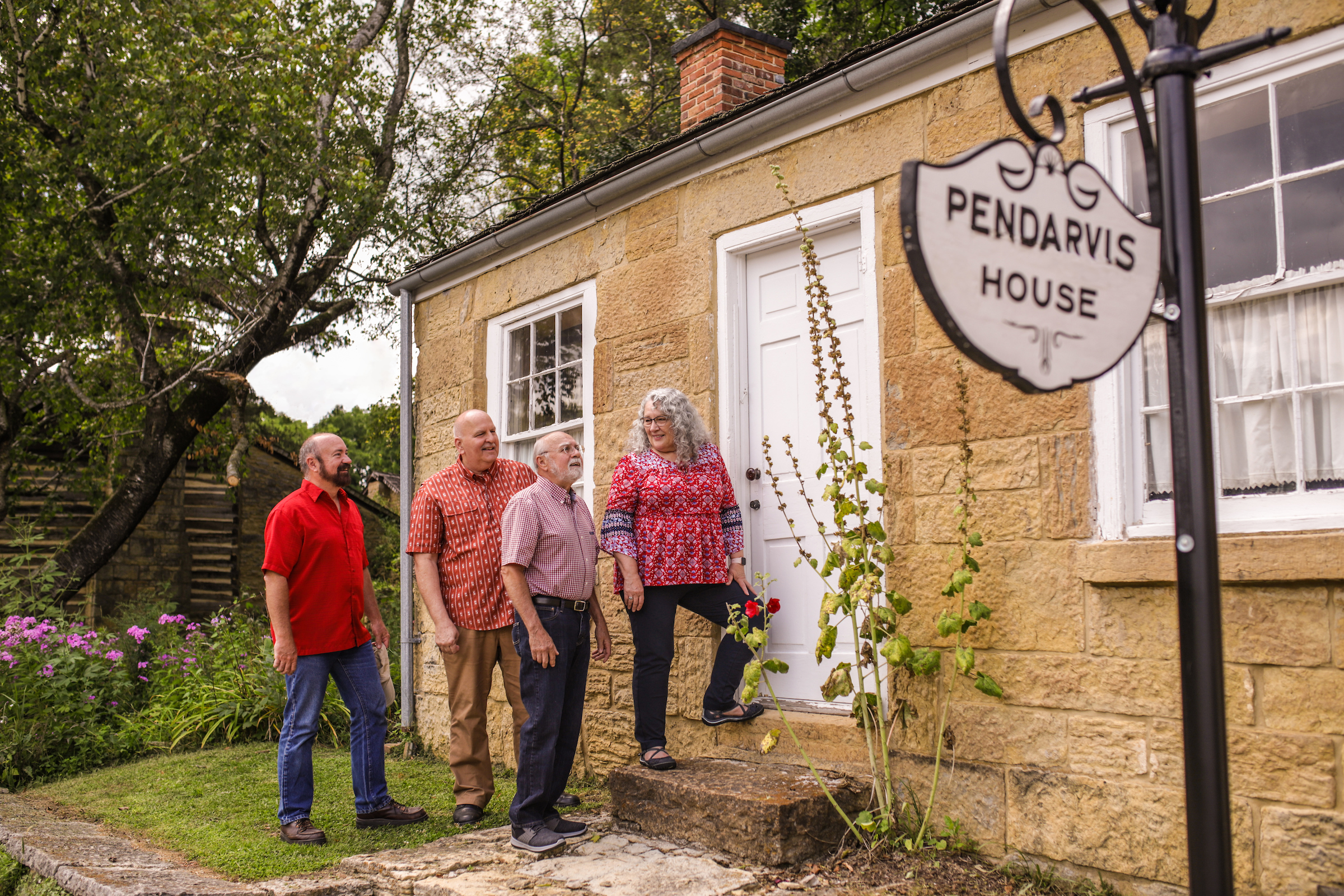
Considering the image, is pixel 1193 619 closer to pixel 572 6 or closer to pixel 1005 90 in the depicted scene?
pixel 1005 90

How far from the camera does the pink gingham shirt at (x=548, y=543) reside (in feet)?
13.7

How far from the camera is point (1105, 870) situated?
3.59 meters

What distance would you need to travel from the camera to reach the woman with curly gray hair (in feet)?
15.6

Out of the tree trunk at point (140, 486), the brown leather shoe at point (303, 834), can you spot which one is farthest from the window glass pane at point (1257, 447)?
the tree trunk at point (140, 486)

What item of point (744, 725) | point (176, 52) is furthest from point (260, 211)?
point (744, 725)

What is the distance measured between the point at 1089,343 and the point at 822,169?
308 centimetres

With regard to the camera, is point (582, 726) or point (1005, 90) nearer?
point (1005, 90)

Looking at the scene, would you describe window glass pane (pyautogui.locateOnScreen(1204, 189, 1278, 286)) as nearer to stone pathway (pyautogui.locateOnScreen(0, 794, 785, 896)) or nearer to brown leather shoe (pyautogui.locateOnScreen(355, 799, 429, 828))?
stone pathway (pyautogui.locateOnScreen(0, 794, 785, 896))

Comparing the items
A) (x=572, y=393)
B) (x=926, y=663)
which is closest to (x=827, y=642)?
(x=926, y=663)

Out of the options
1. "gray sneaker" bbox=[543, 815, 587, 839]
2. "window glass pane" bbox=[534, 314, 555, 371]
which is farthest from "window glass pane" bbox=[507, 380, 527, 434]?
"gray sneaker" bbox=[543, 815, 587, 839]

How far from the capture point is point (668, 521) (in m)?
4.78

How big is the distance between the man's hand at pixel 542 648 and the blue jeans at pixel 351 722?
1.24 m

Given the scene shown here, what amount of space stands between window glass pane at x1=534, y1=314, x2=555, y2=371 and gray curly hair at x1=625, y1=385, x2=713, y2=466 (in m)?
2.03

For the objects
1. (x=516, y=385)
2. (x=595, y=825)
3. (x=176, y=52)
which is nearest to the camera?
(x=595, y=825)
